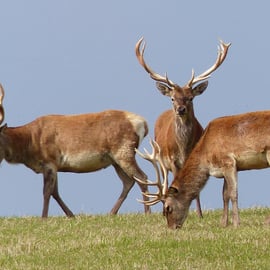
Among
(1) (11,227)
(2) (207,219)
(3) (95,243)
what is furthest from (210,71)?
(3) (95,243)

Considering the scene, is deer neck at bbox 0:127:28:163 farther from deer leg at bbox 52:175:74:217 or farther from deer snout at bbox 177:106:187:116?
deer snout at bbox 177:106:187:116

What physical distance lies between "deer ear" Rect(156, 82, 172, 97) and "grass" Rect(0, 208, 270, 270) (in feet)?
8.19

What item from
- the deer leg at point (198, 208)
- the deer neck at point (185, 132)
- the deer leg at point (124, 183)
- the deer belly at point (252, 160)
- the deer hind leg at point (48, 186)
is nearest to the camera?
the deer belly at point (252, 160)

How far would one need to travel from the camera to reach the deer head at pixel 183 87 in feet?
48.8

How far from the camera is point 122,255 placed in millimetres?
10805

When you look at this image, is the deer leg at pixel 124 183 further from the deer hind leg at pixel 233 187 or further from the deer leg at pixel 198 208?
the deer hind leg at pixel 233 187

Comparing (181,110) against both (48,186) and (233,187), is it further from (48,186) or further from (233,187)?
(48,186)

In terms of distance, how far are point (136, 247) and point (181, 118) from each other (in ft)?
14.1

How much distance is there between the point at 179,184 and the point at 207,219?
141 cm

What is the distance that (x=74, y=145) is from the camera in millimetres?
17062

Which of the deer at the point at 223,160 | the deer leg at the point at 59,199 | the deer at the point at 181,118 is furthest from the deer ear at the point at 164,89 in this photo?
the deer leg at the point at 59,199

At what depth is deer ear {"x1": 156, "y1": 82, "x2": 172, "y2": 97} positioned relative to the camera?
50.4ft

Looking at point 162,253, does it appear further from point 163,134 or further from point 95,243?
point 163,134

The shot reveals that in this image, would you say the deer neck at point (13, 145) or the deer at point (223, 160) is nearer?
the deer at point (223, 160)
